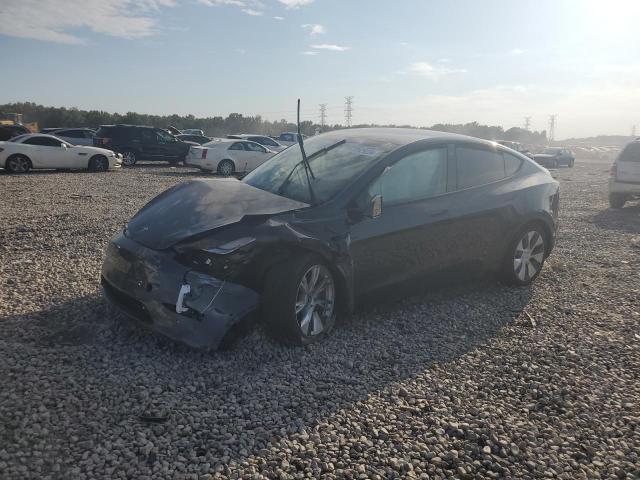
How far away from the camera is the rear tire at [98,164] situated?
60.7 ft

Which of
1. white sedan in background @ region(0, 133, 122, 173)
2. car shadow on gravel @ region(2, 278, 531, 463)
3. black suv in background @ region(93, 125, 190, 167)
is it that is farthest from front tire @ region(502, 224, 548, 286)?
black suv in background @ region(93, 125, 190, 167)

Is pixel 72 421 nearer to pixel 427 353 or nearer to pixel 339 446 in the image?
pixel 339 446

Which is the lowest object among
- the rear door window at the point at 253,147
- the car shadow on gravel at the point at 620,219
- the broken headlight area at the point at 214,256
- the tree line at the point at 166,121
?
the car shadow on gravel at the point at 620,219

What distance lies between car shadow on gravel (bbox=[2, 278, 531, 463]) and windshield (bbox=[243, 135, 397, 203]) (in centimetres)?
108

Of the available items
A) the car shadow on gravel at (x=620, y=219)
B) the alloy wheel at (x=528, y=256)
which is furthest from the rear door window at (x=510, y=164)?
the car shadow on gravel at (x=620, y=219)

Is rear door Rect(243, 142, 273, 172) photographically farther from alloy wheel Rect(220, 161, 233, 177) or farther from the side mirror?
the side mirror

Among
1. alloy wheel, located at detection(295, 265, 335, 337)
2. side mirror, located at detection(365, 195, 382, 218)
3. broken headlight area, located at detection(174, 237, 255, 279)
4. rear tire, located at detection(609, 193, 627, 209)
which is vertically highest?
side mirror, located at detection(365, 195, 382, 218)

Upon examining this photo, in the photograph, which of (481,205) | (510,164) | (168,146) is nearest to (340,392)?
(481,205)

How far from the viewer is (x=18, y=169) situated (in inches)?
662

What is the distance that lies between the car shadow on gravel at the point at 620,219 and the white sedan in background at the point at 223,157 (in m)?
12.0

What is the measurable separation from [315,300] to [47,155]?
1648cm

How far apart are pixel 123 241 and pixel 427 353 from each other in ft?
8.28

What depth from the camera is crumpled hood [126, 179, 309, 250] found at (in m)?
3.81

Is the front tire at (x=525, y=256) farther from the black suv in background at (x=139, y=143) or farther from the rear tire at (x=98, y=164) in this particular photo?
the black suv in background at (x=139, y=143)
